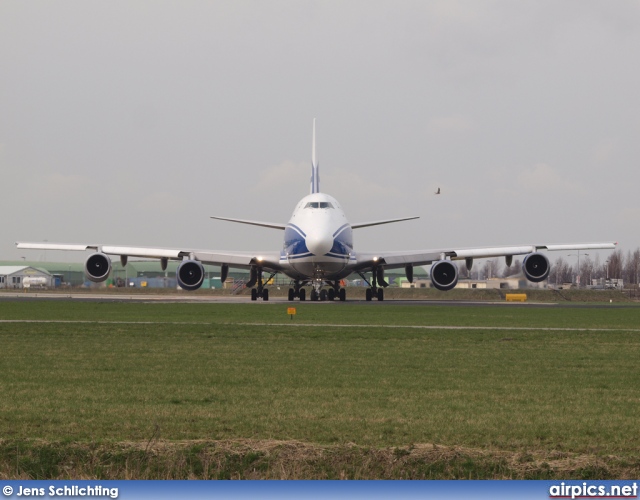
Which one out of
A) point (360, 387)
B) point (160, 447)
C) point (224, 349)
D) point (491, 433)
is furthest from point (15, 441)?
point (224, 349)

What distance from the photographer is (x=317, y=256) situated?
57031mm

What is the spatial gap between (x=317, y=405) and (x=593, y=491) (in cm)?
610

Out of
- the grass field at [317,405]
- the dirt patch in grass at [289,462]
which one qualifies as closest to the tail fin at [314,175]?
the grass field at [317,405]

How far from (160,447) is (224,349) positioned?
13.0m

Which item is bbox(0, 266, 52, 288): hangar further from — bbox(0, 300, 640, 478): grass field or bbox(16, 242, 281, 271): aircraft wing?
bbox(0, 300, 640, 478): grass field

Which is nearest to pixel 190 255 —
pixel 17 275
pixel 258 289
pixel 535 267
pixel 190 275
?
pixel 190 275

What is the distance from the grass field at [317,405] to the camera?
1007cm

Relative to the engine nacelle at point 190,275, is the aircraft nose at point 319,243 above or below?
above

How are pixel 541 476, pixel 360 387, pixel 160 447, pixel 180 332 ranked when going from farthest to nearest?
pixel 180 332 → pixel 360 387 → pixel 160 447 → pixel 541 476

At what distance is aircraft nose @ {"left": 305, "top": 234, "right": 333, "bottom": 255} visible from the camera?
56.2m

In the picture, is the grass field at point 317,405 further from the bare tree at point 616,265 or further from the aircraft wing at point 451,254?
the bare tree at point 616,265

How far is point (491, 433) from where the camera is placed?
11.7 m

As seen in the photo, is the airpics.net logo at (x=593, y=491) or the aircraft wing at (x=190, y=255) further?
the aircraft wing at (x=190, y=255)

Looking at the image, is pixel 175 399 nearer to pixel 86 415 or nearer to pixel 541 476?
pixel 86 415
